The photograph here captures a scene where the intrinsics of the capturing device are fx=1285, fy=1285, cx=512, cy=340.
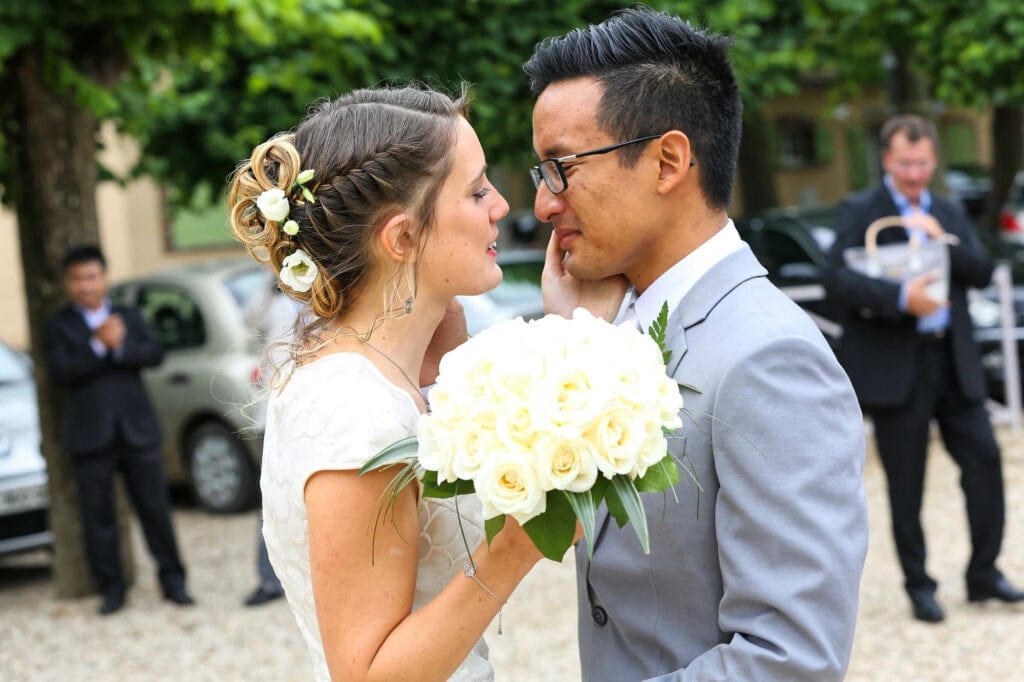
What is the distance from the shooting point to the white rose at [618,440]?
1.86 meters

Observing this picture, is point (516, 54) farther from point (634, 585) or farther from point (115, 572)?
point (634, 585)

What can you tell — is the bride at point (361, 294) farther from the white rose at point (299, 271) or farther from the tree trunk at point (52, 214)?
the tree trunk at point (52, 214)

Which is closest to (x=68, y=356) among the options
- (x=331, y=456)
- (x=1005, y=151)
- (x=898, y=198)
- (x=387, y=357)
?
(x=898, y=198)

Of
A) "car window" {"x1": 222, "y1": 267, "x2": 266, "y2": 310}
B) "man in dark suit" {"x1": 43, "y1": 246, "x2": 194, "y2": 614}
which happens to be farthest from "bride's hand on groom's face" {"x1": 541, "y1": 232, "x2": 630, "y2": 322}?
"car window" {"x1": 222, "y1": 267, "x2": 266, "y2": 310}

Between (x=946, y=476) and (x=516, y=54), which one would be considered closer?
(x=946, y=476)

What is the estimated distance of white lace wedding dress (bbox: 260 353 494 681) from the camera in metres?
2.21

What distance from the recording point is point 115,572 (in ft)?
25.6

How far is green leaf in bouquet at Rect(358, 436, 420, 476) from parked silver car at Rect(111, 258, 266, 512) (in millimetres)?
7669

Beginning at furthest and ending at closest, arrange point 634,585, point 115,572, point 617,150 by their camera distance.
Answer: point 115,572, point 617,150, point 634,585

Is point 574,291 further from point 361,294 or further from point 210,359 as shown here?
point 210,359

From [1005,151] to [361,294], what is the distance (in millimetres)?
18356

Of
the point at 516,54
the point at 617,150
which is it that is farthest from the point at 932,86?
the point at 617,150

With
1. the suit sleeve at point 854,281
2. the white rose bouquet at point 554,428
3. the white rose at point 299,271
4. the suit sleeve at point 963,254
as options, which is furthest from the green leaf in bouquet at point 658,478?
the suit sleeve at point 963,254

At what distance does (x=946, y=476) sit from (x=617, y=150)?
7878 millimetres
